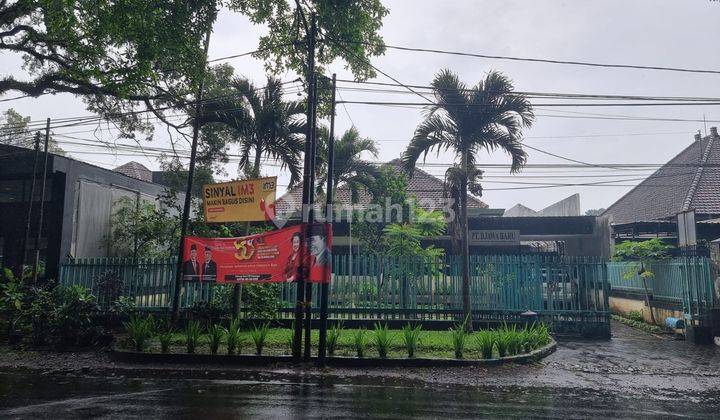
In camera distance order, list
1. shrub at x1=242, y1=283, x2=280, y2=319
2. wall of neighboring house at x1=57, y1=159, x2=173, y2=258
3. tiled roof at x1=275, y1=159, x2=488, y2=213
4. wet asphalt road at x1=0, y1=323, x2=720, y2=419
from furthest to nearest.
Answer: tiled roof at x1=275, y1=159, x2=488, y2=213
wall of neighboring house at x1=57, y1=159, x2=173, y2=258
shrub at x1=242, y1=283, x2=280, y2=319
wet asphalt road at x1=0, y1=323, x2=720, y2=419

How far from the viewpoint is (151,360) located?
30.9ft

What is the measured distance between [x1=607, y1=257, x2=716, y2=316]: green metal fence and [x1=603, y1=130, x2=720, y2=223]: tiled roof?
4.42 meters

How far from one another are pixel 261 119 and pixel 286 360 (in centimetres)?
631

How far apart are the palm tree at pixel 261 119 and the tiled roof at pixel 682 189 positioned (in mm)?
12963

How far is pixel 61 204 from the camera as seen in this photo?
549 inches

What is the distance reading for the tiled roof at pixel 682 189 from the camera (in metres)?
17.6

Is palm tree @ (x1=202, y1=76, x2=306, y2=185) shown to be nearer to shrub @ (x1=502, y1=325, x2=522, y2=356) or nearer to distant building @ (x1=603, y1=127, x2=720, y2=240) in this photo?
shrub @ (x1=502, y1=325, x2=522, y2=356)

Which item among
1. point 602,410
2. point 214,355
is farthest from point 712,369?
point 214,355

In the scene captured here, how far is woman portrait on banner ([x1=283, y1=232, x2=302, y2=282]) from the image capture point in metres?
9.74

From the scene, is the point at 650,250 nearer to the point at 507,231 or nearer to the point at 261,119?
the point at 507,231

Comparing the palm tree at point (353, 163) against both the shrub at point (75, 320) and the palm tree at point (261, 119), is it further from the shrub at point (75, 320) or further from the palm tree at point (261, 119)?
the shrub at point (75, 320)

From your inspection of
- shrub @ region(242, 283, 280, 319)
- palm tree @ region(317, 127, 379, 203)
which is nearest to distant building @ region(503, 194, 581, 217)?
palm tree @ region(317, 127, 379, 203)

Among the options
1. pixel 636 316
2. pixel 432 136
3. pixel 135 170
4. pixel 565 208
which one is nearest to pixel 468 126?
pixel 432 136

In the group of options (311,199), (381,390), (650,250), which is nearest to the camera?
(381,390)
